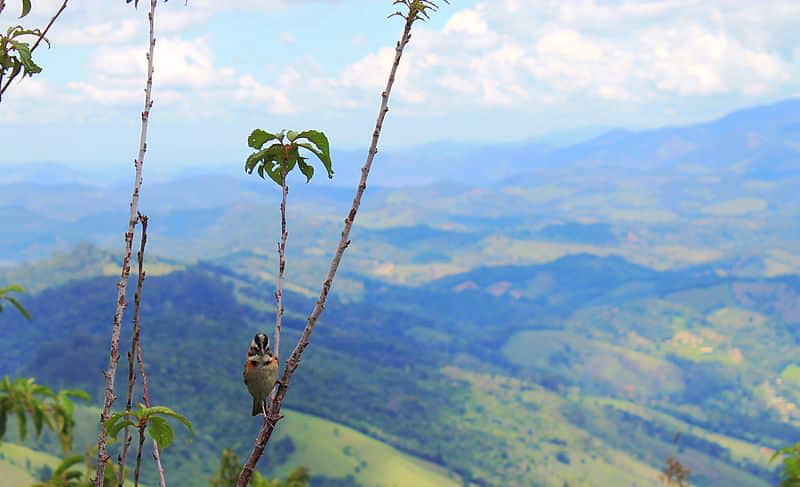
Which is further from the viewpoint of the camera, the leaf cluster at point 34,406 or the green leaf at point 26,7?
the leaf cluster at point 34,406

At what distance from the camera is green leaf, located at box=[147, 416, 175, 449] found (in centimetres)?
448

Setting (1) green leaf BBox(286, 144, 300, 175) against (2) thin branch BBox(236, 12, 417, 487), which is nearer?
(2) thin branch BBox(236, 12, 417, 487)

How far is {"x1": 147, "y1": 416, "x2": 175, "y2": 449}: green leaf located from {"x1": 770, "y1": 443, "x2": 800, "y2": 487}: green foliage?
12.3m

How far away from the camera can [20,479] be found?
495 ft

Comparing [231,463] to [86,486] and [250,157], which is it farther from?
[250,157]

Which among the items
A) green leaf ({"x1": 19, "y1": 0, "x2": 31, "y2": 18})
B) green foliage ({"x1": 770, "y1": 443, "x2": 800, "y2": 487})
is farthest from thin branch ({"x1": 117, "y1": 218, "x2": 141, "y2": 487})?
green foliage ({"x1": 770, "y1": 443, "x2": 800, "y2": 487})

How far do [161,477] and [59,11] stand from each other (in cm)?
350

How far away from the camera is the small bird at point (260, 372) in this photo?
5055 millimetres

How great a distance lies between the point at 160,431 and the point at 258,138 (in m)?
1.97

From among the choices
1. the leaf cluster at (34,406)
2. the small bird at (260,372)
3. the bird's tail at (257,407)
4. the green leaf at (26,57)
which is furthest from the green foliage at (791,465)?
the green leaf at (26,57)

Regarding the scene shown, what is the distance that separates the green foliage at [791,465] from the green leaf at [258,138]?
12237 mm

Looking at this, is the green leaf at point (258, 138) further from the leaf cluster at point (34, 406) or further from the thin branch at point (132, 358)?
the leaf cluster at point (34, 406)

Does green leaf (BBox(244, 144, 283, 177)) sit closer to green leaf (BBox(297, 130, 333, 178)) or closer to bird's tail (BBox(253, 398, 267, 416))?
green leaf (BBox(297, 130, 333, 178))

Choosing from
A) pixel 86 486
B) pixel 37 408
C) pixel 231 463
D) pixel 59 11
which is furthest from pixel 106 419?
pixel 231 463
